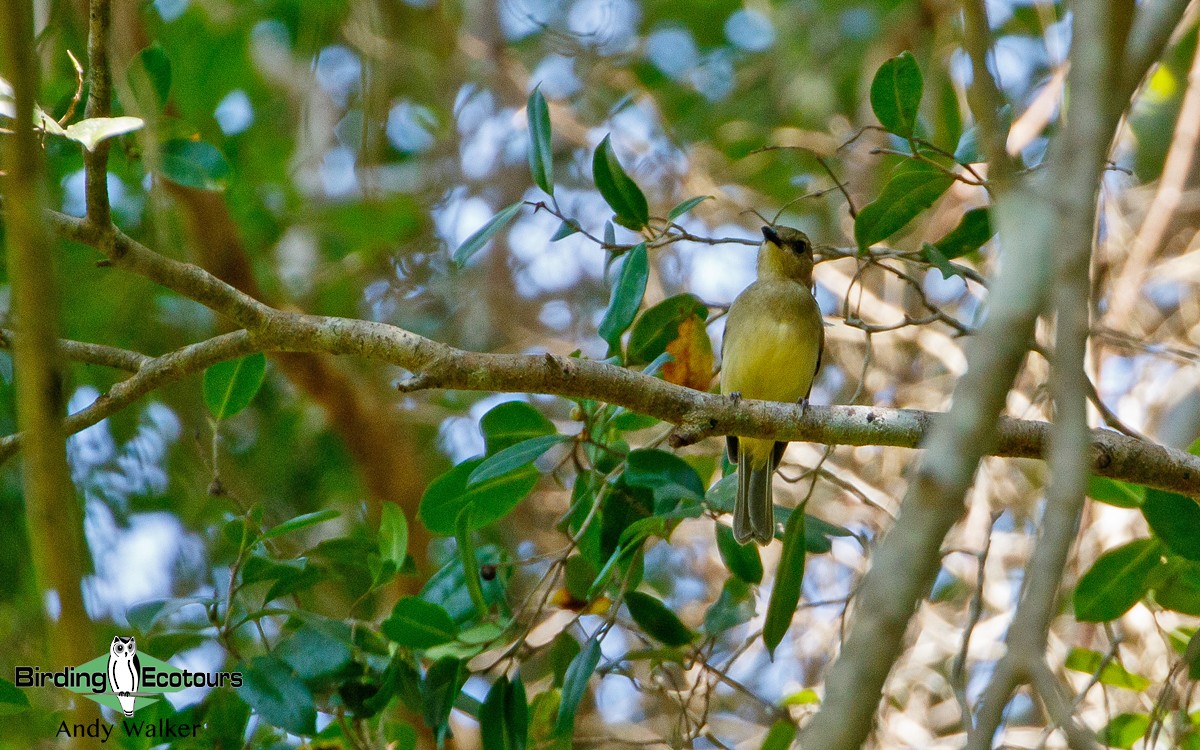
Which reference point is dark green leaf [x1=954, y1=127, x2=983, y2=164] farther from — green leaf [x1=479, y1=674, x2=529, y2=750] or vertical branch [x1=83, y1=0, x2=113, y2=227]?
vertical branch [x1=83, y1=0, x2=113, y2=227]

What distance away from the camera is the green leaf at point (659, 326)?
11.8 ft

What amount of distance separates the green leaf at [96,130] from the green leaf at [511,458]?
1.23 meters

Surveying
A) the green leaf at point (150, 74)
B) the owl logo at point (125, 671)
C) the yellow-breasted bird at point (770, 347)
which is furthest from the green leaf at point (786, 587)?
the green leaf at point (150, 74)

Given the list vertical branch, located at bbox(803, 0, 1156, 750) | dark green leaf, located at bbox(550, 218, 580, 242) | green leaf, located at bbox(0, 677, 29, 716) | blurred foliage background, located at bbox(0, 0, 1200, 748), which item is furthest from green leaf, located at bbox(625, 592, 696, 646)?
vertical branch, located at bbox(803, 0, 1156, 750)

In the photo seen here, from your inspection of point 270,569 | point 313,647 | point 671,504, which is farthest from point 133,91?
point 671,504

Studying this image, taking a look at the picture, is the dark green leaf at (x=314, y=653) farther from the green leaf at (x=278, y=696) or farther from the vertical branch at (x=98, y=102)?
the vertical branch at (x=98, y=102)

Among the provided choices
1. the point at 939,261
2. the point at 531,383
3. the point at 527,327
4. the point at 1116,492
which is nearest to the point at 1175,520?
the point at 1116,492

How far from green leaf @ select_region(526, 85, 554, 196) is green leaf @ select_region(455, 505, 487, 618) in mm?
972

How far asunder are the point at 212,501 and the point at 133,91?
244 cm

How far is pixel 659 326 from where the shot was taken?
143 inches

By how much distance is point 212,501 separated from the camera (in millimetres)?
5309

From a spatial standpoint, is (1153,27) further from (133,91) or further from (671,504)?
(133,91)

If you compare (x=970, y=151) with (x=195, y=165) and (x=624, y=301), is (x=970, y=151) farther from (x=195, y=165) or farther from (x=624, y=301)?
(x=195, y=165)

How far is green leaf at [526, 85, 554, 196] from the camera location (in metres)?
3.31
